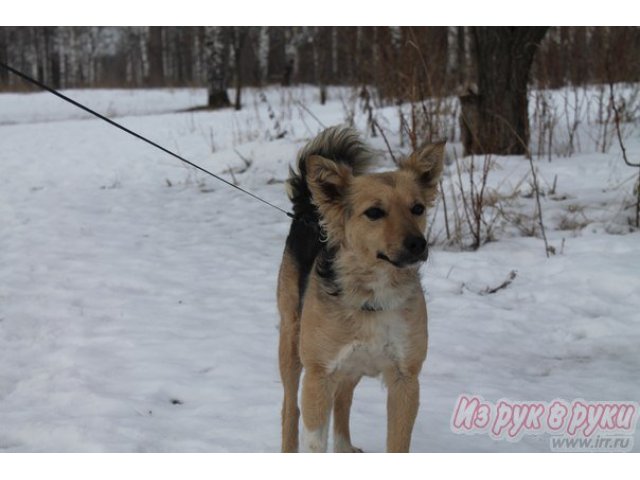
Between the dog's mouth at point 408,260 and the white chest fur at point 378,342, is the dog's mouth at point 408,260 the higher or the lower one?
the higher one

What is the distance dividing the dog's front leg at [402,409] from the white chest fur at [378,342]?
0.09 m

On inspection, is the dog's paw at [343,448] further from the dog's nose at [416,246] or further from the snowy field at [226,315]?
the dog's nose at [416,246]

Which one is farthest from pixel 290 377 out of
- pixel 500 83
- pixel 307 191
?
pixel 500 83

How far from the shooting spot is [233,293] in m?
5.89

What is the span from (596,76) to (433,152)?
33.9 ft

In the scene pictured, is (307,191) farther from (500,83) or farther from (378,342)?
(500,83)

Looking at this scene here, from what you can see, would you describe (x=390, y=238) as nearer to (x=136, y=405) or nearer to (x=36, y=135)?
(x=136, y=405)

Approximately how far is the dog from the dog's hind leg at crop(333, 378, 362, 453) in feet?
0.36

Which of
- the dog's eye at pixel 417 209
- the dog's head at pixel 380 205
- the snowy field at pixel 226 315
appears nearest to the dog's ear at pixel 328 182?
the dog's head at pixel 380 205

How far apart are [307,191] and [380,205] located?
0.85 m

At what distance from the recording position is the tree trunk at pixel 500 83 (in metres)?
8.52

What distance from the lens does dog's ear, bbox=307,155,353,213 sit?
3131 mm

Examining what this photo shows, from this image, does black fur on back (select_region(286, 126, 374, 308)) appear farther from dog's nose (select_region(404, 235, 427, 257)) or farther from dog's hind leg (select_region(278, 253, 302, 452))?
dog's nose (select_region(404, 235, 427, 257))

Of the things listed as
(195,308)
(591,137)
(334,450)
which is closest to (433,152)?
(334,450)
